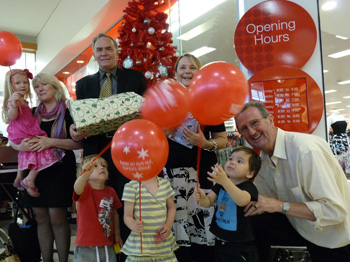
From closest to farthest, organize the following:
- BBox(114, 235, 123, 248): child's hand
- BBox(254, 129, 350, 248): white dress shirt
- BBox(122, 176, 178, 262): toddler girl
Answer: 1. BBox(254, 129, 350, 248): white dress shirt
2. BBox(122, 176, 178, 262): toddler girl
3. BBox(114, 235, 123, 248): child's hand

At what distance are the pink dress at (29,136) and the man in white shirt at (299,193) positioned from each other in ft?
4.38

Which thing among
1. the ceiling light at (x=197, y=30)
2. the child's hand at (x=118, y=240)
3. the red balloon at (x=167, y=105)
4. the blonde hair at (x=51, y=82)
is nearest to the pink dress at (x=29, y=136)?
the blonde hair at (x=51, y=82)

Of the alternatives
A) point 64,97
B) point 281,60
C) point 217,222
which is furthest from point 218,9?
point 217,222

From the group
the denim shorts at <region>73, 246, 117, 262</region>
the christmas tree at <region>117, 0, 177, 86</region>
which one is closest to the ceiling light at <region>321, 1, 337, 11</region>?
the christmas tree at <region>117, 0, 177, 86</region>

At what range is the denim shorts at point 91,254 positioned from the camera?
6.07 ft

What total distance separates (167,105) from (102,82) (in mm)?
839

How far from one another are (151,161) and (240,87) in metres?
0.52

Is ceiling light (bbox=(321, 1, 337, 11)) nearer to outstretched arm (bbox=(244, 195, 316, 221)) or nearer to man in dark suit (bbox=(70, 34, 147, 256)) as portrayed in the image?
man in dark suit (bbox=(70, 34, 147, 256))

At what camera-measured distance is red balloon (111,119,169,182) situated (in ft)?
4.32

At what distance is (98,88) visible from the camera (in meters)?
2.05

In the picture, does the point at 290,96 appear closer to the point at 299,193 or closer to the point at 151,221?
the point at 299,193

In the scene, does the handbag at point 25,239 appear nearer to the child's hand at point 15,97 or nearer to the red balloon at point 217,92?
the child's hand at point 15,97

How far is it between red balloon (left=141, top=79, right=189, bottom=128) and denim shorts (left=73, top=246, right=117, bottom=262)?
3.15 feet

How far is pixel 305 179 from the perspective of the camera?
148 centimetres
